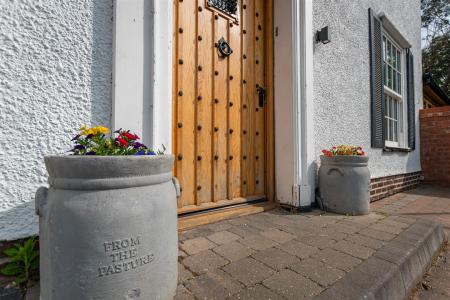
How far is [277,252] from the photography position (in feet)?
5.39

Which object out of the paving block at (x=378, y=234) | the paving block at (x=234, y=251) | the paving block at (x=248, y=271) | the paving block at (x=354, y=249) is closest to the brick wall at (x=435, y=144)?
the paving block at (x=378, y=234)

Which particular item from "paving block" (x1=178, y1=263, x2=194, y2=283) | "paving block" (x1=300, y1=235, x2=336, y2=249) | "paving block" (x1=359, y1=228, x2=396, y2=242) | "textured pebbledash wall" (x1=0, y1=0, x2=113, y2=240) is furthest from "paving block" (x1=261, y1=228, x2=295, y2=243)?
"textured pebbledash wall" (x1=0, y1=0, x2=113, y2=240)

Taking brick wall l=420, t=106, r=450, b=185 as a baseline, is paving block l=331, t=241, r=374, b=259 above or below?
below

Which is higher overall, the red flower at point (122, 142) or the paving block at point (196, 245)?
the red flower at point (122, 142)

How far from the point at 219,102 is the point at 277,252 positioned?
140 centimetres

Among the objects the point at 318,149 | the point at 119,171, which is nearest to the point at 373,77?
the point at 318,149

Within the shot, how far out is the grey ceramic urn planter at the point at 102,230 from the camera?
899mm

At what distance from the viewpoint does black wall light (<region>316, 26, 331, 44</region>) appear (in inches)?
112

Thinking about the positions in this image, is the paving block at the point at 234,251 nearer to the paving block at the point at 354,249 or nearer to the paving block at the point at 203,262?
the paving block at the point at 203,262

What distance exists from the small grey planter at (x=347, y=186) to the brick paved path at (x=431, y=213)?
0.72m

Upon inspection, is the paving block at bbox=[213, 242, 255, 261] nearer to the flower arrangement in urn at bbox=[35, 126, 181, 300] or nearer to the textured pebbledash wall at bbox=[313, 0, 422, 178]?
the flower arrangement in urn at bbox=[35, 126, 181, 300]

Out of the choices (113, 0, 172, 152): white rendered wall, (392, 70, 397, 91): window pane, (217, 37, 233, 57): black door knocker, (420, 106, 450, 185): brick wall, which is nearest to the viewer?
(113, 0, 172, 152): white rendered wall

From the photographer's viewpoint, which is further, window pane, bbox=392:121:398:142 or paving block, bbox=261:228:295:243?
window pane, bbox=392:121:398:142

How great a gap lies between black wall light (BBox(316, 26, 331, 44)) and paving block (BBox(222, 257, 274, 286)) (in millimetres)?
2486
